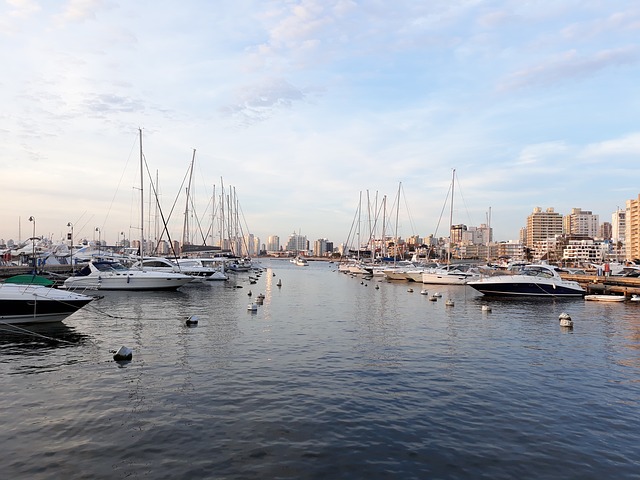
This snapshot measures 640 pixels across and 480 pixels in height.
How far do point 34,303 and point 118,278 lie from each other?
917 inches

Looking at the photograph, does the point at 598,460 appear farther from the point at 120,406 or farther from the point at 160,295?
the point at 160,295

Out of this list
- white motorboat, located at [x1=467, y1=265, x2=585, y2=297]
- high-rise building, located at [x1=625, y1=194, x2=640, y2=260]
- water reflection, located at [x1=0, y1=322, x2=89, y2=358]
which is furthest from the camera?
high-rise building, located at [x1=625, y1=194, x2=640, y2=260]

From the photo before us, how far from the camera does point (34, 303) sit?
23.2 meters

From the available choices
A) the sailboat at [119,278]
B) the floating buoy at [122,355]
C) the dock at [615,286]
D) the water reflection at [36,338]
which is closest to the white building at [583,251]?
the dock at [615,286]

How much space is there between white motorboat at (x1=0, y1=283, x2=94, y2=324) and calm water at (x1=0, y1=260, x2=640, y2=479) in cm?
110

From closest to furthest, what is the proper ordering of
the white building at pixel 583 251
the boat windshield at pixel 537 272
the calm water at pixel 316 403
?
the calm water at pixel 316 403 < the boat windshield at pixel 537 272 < the white building at pixel 583 251

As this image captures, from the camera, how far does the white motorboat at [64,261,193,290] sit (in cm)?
4553

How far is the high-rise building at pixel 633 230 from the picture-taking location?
155m

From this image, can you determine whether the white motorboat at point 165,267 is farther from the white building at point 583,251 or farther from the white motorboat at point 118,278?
the white building at point 583,251

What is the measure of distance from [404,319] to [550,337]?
9530 millimetres

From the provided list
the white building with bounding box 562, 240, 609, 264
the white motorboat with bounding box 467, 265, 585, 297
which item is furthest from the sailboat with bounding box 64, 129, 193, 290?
the white building with bounding box 562, 240, 609, 264

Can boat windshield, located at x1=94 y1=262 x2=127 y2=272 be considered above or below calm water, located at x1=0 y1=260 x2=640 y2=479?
above

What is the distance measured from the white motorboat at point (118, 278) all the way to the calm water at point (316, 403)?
2035 centimetres

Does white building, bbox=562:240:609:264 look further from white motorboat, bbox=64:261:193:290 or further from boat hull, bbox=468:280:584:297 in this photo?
white motorboat, bbox=64:261:193:290
